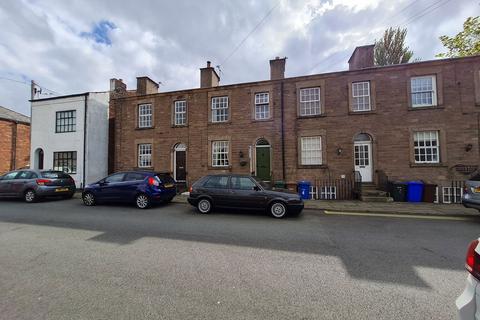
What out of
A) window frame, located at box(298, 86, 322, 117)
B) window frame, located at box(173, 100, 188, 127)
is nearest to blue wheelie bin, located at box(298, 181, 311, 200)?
window frame, located at box(298, 86, 322, 117)

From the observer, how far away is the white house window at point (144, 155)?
15891 millimetres

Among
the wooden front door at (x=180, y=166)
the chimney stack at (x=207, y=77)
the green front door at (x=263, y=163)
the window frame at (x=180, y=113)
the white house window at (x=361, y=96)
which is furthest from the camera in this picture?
the chimney stack at (x=207, y=77)

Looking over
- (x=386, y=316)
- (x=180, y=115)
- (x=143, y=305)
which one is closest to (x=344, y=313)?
(x=386, y=316)

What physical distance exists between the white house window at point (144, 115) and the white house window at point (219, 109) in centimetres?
471

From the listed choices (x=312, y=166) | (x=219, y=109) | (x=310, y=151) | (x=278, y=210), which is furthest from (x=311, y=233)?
(x=219, y=109)

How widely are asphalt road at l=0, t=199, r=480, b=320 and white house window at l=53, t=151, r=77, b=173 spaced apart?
35.1 feet

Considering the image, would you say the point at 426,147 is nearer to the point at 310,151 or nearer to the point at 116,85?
the point at 310,151

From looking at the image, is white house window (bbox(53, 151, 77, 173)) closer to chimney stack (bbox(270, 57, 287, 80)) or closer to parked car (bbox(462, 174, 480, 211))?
chimney stack (bbox(270, 57, 287, 80))

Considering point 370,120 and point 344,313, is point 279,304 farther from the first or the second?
point 370,120

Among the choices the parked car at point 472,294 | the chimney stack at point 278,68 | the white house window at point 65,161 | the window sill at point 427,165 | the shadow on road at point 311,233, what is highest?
the chimney stack at point 278,68

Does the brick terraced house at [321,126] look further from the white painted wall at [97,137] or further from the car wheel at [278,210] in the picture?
the car wheel at [278,210]

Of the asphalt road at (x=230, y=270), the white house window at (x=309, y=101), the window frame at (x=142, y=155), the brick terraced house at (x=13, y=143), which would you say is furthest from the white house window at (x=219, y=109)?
the brick terraced house at (x=13, y=143)

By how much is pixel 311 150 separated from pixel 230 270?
10.5 metres

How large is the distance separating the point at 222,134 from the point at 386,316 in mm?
12637
